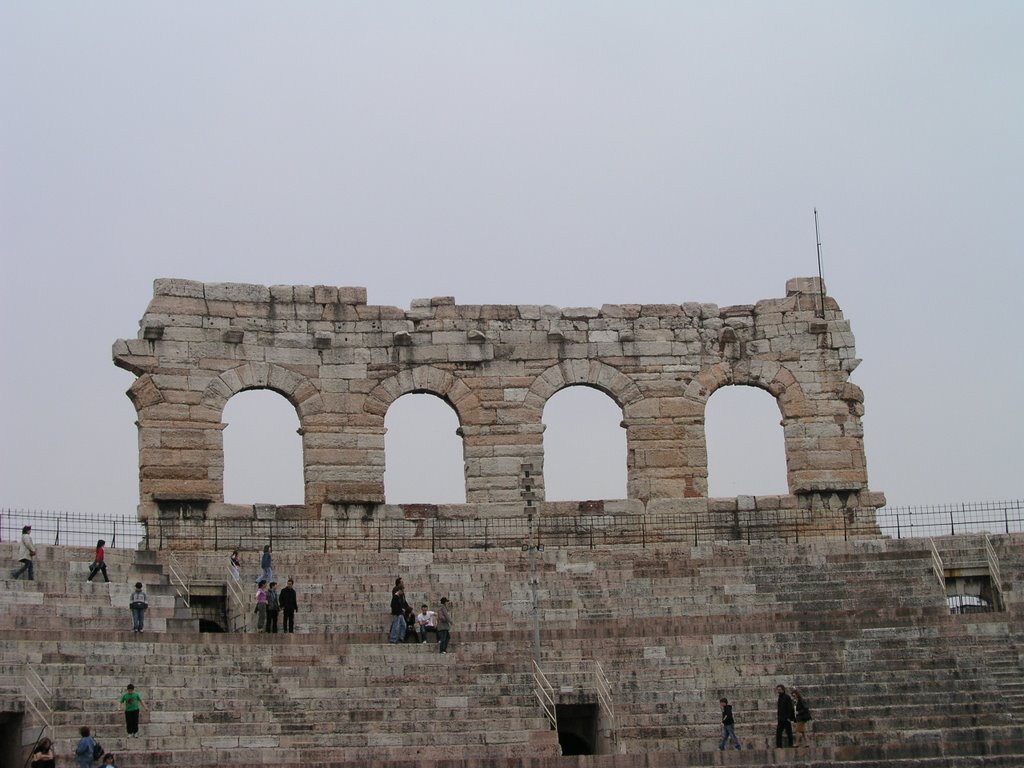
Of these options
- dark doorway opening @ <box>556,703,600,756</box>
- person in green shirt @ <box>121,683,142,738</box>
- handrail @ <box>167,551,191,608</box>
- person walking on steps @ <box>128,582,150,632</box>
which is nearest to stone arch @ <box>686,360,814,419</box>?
dark doorway opening @ <box>556,703,600,756</box>

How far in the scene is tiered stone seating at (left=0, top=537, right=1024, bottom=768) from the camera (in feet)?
91.7

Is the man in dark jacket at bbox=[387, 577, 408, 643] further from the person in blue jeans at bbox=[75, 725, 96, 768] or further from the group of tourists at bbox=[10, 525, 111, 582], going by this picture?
the person in blue jeans at bbox=[75, 725, 96, 768]

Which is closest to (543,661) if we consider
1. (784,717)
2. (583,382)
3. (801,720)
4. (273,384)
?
(784,717)

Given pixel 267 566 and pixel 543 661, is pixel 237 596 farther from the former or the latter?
pixel 543 661

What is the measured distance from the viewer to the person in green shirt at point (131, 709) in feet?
89.4

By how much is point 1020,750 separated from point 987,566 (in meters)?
8.24

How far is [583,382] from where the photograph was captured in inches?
1601

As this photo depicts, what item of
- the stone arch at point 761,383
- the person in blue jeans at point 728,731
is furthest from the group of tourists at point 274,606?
the stone arch at point 761,383

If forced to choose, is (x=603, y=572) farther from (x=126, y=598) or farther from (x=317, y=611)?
(x=126, y=598)

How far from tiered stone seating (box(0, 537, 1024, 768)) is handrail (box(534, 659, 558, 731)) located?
6.0 inches

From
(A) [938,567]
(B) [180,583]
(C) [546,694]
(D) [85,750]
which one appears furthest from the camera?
(A) [938,567]

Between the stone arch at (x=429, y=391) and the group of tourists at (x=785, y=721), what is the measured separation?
1293 cm

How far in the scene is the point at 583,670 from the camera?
1204 inches

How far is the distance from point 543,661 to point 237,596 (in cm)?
638
